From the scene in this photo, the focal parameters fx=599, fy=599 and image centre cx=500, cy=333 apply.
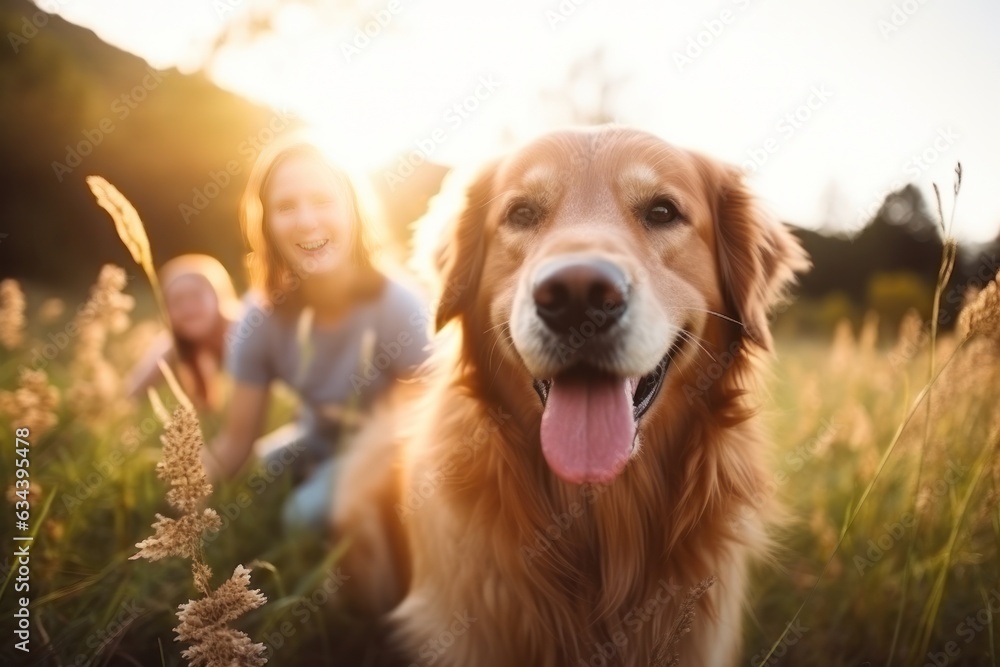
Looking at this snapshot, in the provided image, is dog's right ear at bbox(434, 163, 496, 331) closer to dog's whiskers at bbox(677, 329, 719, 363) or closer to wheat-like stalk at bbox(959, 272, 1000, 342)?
dog's whiskers at bbox(677, 329, 719, 363)

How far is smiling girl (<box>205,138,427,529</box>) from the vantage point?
8.86ft

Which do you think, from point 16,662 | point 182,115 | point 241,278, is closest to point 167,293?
point 16,662

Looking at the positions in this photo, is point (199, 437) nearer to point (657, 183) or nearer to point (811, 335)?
point (657, 183)

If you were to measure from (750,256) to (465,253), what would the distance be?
1.02 meters

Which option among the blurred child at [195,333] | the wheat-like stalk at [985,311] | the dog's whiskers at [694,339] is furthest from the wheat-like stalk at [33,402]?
the wheat-like stalk at [985,311]

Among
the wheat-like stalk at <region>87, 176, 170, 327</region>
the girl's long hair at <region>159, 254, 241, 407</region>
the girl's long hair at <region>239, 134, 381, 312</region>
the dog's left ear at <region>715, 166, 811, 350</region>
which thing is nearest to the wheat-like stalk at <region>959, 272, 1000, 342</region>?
the dog's left ear at <region>715, 166, 811, 350</region>

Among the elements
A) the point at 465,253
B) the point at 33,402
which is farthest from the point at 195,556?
the point at 465,253

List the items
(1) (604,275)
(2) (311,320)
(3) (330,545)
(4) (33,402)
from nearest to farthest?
(1) (604,275) < (4) (33,402) < (3) (330,545) < (2) (311,320)

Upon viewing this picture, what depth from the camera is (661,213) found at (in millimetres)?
1988

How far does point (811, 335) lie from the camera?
926 cm

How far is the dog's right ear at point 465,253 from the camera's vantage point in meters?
2.17

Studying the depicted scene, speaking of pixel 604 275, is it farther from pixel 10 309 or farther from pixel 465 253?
pixel 10 309

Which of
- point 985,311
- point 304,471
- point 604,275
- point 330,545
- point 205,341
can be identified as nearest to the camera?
point 985,311

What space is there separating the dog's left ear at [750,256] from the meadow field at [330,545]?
0.33 metres
